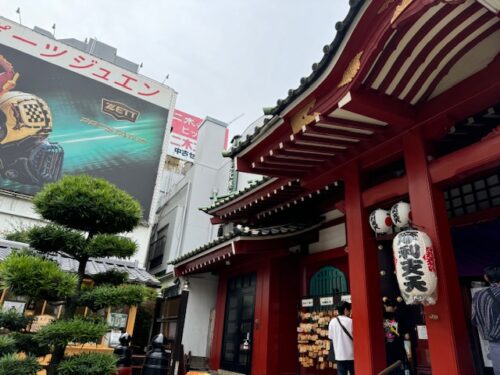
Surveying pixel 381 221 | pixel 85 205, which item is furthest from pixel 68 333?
pixel 381 221

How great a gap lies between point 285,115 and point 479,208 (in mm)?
3539

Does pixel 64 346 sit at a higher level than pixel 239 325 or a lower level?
lower

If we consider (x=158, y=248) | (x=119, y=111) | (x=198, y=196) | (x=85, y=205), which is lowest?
(x=85, y=205)

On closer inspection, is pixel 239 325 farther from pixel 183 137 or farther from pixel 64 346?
pixel 183 137

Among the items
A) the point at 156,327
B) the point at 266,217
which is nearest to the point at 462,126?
the point at 266,217

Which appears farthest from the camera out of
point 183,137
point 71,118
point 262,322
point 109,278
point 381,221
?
point 183,137

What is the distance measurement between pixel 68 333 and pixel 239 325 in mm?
6021

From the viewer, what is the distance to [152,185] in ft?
69.9

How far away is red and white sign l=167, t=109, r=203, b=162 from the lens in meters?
27.9

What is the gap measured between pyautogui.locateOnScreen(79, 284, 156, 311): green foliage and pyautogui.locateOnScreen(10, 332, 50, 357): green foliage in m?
0.79

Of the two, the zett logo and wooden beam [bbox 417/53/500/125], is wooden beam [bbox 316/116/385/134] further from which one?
the zett logo

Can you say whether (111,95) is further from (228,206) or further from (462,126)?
(462,126)

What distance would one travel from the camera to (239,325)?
1004cm

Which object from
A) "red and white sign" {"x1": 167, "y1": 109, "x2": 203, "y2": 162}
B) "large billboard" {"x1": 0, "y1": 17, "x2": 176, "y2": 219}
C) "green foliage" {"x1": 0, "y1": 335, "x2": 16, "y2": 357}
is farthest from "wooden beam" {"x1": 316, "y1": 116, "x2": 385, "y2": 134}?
"red and white sign" {"x1": 167, "y1": 109, "x2": 203, "y2": 162}
